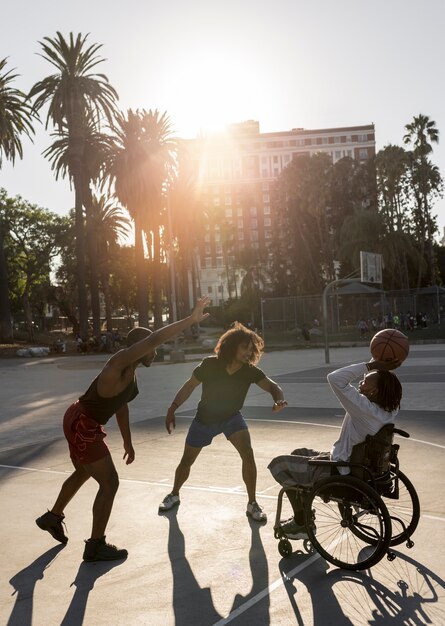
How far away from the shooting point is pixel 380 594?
4574mm

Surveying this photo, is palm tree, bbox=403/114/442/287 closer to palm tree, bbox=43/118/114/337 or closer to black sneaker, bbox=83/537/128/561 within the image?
palm tree, bbox=43/118/114/337

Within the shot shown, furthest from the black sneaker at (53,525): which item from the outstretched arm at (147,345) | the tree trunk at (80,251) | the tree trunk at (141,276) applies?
the tree trunk at (141,276)

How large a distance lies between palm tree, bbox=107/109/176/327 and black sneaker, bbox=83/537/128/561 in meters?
43.3

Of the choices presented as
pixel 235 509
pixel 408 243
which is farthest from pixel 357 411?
pixel 408 243

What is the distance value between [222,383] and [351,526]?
165 centimetres

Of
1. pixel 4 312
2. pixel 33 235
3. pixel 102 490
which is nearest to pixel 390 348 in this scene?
pixel 102 490

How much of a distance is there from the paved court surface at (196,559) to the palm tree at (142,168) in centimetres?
3960

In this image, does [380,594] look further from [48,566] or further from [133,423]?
[133,423]

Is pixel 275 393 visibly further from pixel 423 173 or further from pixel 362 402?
pixel 423 173

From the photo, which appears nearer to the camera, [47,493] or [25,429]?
[47,493]

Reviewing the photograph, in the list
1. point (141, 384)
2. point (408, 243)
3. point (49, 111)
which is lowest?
point (141, 384)

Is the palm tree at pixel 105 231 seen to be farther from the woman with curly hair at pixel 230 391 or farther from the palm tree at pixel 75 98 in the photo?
the woman with curly hair at pixel 230 391

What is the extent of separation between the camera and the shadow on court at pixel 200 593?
14.0 feet

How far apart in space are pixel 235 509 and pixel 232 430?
75 cm
